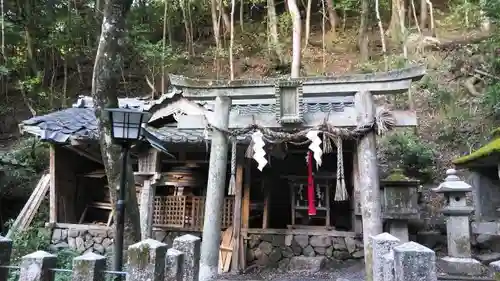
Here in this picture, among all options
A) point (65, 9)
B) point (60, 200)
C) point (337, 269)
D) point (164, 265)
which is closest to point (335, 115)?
point (337, 269)

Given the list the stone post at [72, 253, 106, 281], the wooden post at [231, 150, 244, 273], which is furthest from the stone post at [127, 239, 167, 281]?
the wooden post at [231, 150, 244, 273]

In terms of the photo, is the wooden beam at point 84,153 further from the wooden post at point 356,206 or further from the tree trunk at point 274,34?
the tree trunk at point 274,34

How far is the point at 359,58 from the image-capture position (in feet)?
67.1

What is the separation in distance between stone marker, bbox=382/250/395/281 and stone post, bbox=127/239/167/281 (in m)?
1.86

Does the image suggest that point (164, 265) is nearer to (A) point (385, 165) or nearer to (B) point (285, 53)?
(A) point (385, 165)

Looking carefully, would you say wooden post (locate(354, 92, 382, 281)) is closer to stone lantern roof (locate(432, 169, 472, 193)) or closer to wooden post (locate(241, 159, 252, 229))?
stone lantern roof (locate(432, 169, 472, 193))

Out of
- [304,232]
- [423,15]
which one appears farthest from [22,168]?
[423,15]

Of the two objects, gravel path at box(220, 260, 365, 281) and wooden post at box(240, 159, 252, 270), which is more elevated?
wooden post at box(240, 159, 252, 270)

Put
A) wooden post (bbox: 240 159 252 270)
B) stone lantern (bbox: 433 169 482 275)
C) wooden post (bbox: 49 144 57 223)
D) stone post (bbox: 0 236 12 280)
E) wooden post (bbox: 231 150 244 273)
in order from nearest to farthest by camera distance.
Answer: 1. stone post (bbox: 0 236 12 280)
2. stone lantern (bbox: 433 169 482 275)
3. wooden post (bbox: 231 150 244 273)
4. wooden post (bbox: 240 159 252 270)
5. wooden post (bbox: 49 144 57 223)

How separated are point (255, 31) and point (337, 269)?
54.4ft

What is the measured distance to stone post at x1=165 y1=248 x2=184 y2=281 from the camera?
147 inches

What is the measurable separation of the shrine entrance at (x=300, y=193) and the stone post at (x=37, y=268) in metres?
6.70

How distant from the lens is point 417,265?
3.03 m

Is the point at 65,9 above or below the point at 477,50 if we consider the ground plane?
above
